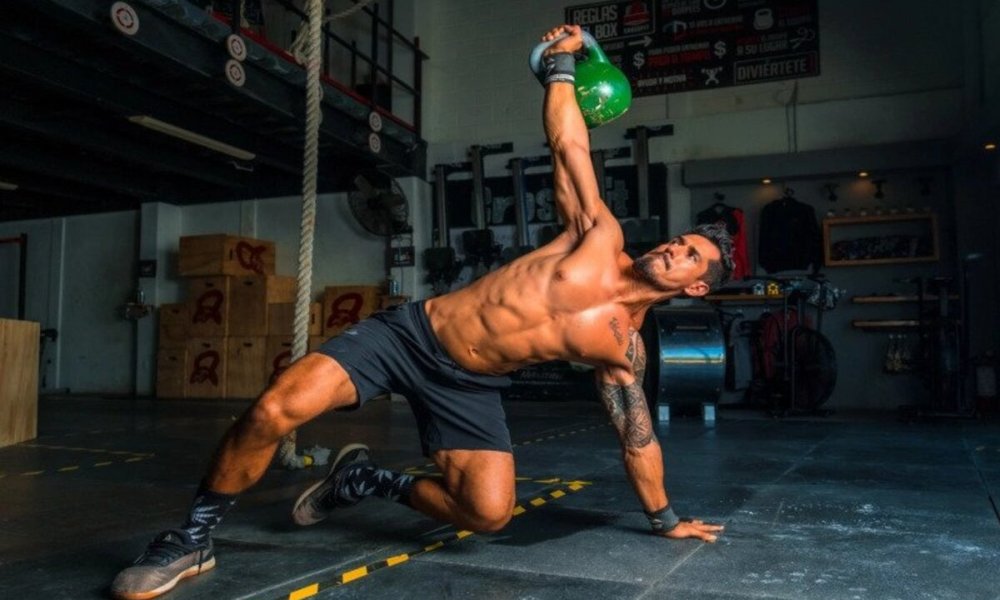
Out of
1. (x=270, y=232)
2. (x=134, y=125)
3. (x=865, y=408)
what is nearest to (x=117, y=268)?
(x=270, y=232)

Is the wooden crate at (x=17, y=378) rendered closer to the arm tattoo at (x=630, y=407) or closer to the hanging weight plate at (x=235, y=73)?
the hanging weight plate at (x=235, y=73)

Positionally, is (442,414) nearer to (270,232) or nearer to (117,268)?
(270,232)

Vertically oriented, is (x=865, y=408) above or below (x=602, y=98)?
below

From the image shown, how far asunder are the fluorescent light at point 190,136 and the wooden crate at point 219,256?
1413 mm

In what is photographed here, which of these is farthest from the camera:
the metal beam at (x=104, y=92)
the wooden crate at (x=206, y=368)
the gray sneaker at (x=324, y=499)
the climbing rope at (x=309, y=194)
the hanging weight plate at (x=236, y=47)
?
the wooden crate at (x=206, y=368)

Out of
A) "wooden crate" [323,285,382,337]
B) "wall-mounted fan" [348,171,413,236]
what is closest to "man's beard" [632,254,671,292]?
"wall-mounted fan" [348,171,413,236]

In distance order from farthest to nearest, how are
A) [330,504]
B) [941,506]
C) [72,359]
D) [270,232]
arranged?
[72,359]
[270,232]
[941,506]
[330,504]

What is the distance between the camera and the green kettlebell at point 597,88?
2.56 metres

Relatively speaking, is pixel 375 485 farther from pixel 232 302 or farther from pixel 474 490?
pixel 232 302

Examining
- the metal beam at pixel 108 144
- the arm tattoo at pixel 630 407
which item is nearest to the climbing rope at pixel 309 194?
the arm tattoo at pixel 630 407

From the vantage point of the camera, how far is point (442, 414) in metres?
2.27

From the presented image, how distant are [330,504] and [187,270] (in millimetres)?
7633

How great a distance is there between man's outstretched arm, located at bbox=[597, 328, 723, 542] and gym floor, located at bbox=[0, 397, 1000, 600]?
0.09 meters

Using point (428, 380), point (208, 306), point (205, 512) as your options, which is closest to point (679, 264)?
point (428, 380)
